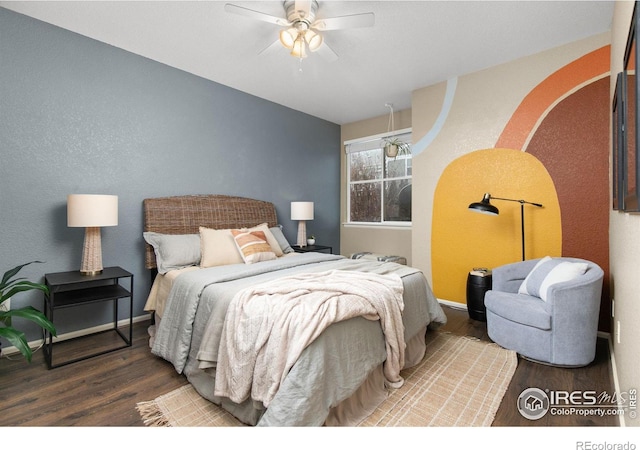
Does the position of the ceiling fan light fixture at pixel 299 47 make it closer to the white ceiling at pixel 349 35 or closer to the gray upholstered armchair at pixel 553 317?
the white ceiling at pixel 349 35

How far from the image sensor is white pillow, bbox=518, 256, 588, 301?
2.44 metres

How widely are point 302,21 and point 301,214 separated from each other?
8.44ft

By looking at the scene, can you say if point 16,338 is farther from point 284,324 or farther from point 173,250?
point 284,324

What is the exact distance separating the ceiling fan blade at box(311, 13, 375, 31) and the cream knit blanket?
1.85m

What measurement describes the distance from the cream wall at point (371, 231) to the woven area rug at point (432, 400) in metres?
2.46

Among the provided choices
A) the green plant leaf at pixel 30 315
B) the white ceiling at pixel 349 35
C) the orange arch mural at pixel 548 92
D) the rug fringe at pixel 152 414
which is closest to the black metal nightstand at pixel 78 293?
the green plant leaf at pixel 30 315

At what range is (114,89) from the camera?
304cm

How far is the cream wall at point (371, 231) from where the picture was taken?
15.8 feet

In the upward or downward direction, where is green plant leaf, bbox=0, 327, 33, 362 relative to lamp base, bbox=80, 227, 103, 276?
downward

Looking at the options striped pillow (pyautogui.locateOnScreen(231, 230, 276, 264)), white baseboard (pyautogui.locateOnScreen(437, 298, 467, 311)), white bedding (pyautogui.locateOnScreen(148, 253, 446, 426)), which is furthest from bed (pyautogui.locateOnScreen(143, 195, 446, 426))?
white baseboard (pyautogui.locateOnScreen(437, 298, 467, 311))

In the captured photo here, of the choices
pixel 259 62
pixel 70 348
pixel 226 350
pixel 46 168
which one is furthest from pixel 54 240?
pixel 259 62

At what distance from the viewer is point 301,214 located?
4.53 m

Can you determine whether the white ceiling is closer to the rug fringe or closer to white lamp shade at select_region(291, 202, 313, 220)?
white lamp shade at select_region(291, 202, 313, 220)

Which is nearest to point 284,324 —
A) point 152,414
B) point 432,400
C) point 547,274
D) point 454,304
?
point 152,414
